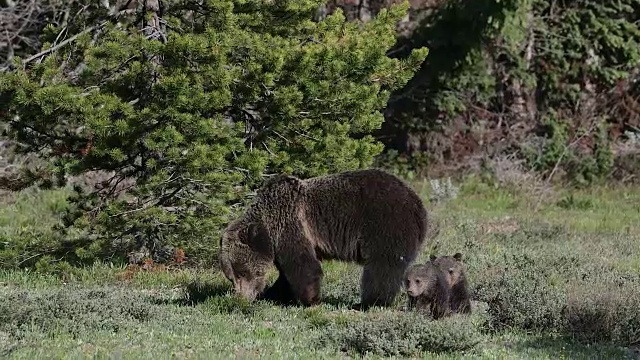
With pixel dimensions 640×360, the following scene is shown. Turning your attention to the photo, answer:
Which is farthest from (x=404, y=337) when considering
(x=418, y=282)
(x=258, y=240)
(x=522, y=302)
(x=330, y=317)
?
(x=258, y=240)

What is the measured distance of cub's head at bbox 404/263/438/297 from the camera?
1046 centimetres

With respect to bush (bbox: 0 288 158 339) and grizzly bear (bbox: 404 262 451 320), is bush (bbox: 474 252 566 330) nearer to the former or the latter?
grizzly bear (bbox: 404 262 451 320)

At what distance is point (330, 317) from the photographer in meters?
10.5

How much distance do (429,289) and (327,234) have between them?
1.34 m

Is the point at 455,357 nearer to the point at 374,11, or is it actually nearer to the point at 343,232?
the point at 343,232

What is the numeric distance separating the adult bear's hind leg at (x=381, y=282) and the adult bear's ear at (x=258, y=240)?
1.08 metres

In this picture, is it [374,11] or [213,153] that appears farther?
[374,11]

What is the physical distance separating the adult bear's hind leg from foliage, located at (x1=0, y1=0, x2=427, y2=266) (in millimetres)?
2617

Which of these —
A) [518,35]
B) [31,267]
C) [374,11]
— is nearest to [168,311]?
[31,267]

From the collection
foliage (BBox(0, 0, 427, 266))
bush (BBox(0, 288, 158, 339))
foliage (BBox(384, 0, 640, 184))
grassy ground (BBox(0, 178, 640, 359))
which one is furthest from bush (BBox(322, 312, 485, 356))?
foliage (BBox(384, 0, 640, 184))

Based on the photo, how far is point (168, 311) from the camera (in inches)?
420

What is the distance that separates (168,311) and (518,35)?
14.5 meters

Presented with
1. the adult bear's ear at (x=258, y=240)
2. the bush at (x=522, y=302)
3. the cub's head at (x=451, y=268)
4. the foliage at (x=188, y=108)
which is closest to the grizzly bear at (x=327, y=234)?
the adult bear's ear at (x=258, y=240)

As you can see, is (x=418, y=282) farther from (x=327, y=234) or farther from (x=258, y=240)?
(x=258, y=240)
